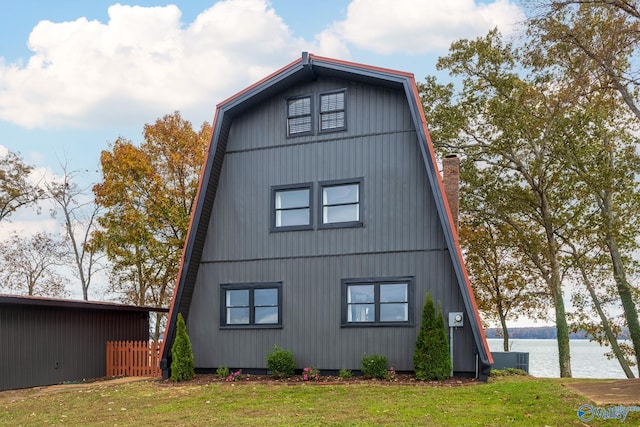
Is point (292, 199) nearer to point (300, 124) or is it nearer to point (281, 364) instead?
point (300, 124)

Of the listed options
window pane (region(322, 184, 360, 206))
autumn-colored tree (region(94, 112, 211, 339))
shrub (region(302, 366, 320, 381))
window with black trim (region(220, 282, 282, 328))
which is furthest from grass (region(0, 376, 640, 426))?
autumn-colored tree (region(94, 112, 211, 339))

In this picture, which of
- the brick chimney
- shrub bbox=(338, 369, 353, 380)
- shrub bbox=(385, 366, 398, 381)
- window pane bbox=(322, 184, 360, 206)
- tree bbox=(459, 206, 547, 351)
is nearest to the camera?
shrub bbox=(385, 366, 398, 381)

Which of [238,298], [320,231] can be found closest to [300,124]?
[320,231]

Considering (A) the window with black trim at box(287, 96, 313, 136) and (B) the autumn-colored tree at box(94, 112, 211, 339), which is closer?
(A) the window with black trim at box(287, 96, 313, 136)

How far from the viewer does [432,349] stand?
1368cm

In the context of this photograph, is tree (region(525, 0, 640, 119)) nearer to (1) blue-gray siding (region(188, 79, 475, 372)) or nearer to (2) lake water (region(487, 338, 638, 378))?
(1) blue-gray siding (region(188, 79, 475, 372))

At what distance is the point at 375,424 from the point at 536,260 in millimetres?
16878

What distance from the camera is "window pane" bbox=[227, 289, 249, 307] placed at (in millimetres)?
16214

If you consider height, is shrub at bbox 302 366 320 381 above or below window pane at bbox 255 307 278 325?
below

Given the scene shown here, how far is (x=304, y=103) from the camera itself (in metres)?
16.4

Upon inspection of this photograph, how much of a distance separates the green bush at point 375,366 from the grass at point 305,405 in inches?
31.4

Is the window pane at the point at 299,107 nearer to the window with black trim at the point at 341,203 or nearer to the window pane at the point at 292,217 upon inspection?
the window with black trim at the point at 341,203

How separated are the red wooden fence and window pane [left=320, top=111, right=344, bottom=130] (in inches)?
332

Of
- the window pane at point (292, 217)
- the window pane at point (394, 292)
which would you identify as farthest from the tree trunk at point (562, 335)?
the window pane at point (292, 217)
